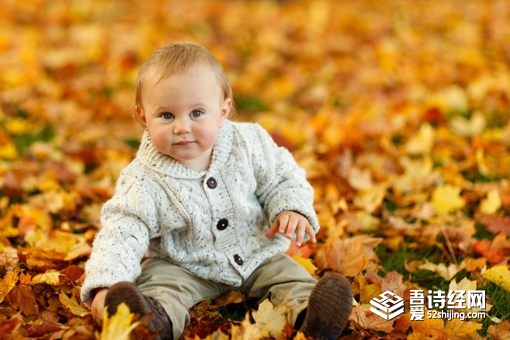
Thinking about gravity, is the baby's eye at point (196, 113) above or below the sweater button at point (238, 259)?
above

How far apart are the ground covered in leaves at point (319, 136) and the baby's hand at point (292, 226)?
0.89 ft

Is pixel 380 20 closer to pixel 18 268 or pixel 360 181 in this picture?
pixel 360 181

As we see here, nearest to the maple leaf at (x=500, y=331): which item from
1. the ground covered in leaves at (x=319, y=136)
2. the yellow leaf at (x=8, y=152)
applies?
the ground covered in leaves at (x=319, y=136)

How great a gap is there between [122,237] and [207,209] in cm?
30

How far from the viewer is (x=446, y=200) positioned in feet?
10.8

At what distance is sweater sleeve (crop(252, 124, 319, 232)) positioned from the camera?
236 cm

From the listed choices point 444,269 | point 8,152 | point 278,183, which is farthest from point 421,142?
point 8,152

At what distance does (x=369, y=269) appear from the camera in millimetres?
2617

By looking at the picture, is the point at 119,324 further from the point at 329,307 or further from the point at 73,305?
the point at 329,307

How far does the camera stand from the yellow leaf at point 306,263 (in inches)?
103

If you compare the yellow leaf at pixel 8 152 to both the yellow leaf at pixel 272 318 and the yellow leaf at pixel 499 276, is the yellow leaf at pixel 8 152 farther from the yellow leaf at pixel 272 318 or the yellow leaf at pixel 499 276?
the yellow leaf at pixel 499 276

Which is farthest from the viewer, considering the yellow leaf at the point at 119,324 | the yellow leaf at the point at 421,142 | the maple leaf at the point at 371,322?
the yellow leaf at the point at 421,142

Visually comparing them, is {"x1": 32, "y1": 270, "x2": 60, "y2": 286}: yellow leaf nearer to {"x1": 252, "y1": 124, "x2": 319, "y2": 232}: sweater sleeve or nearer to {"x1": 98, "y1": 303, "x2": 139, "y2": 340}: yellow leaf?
{"x1": 98, "y1": 303, "x2": 139, "y2": 340}: yellow leaf

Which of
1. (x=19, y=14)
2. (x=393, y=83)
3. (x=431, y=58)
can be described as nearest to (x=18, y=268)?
(x=393, y=83)
